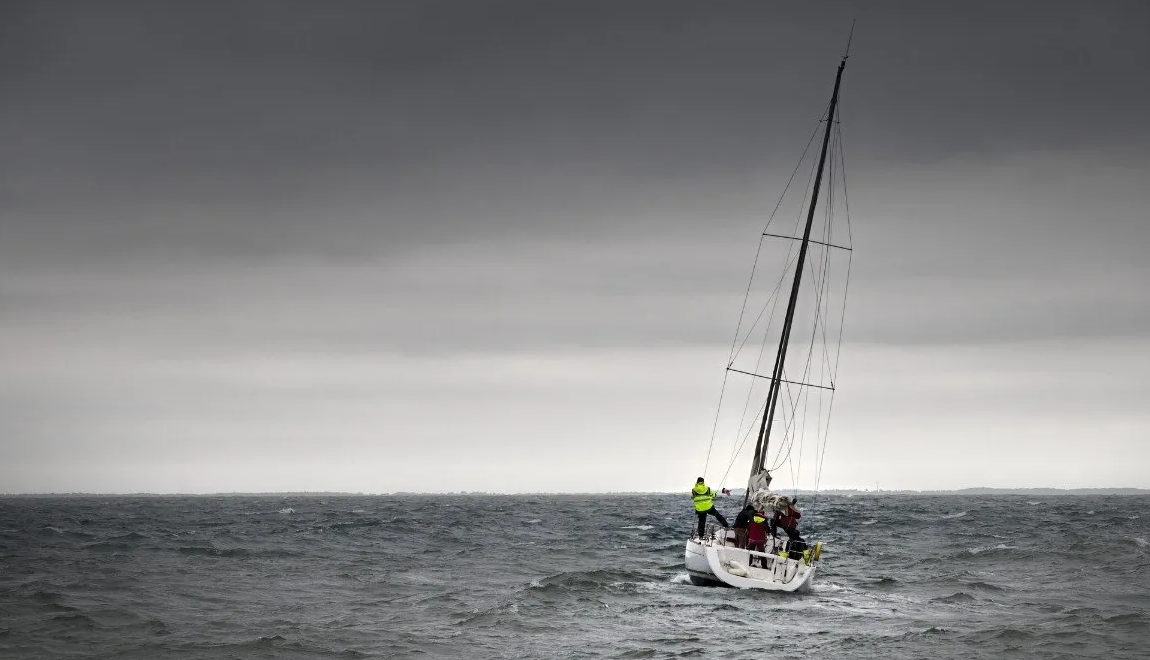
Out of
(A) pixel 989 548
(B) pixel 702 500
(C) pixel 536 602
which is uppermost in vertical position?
(B) pixel 702 500

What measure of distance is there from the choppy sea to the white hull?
47cm

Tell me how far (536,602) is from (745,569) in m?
6.05

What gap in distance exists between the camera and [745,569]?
30344mm

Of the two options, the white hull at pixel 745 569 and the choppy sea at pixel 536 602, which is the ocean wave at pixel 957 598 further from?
the white hull at pixel 745 569

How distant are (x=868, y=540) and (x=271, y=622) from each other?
128ft

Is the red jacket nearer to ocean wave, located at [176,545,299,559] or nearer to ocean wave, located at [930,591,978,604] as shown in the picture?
ocean wave, located at [930,591,978,604]

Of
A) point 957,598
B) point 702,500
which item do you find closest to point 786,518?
point 702,500

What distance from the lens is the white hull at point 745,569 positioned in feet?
97.6

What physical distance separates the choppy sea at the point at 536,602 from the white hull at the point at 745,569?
47 centimetres

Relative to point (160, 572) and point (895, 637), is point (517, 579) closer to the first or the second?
point (160, 572)

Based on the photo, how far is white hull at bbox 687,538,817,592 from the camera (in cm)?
2975

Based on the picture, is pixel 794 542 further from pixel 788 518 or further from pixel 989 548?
pixel 989 548

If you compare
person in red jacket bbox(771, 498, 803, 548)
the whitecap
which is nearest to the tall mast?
person in red jacket bbox(771, 498, 803, 548)

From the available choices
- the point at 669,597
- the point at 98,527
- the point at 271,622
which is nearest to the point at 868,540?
the point at 669,597
